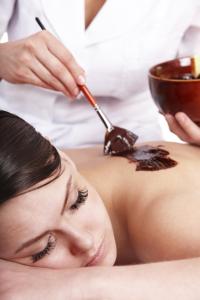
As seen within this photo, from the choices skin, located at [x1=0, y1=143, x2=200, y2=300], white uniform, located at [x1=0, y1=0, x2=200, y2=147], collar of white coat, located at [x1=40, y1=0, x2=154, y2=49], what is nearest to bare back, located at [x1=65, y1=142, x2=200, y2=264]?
skin, located at [x1=0, y1=143, x2=200, y2=300]

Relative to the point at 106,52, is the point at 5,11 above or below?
above

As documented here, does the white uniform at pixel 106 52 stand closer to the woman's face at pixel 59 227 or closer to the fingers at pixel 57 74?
the fingers at pixel 57 74

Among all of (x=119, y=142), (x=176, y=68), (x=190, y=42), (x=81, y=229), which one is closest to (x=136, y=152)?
(x=119, y=142)

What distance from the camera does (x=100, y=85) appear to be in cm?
161

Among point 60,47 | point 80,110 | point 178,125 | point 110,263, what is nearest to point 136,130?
point 80,110

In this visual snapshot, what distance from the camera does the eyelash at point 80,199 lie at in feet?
3.61

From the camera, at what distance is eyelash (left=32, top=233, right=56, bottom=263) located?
1062 millimetres

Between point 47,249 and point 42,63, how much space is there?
0.48 m

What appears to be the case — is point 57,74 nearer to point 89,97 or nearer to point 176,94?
point 89,97

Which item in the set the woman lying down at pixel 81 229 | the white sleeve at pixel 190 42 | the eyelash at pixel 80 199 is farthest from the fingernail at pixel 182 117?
the white sleeve at pixel 190 42

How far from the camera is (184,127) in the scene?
1333 mm

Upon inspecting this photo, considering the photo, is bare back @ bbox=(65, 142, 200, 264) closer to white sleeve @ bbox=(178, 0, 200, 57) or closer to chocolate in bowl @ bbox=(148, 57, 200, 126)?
chocolate in bowl @ bbox=(148, 57, 200, 126)

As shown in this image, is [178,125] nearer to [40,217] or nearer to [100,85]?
[100,85]

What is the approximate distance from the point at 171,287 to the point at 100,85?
793mm
